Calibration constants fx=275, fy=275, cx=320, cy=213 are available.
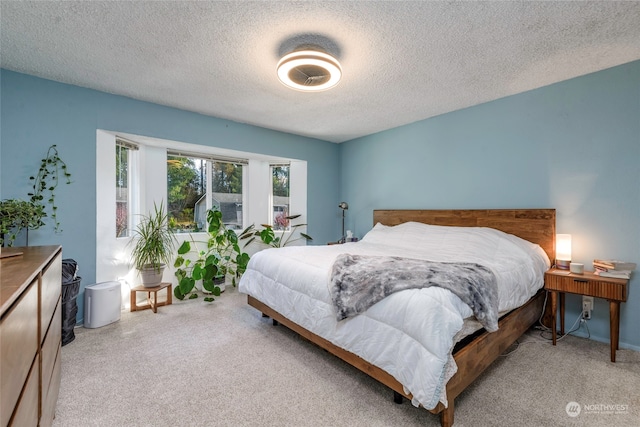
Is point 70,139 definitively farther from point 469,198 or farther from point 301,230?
point 469,198

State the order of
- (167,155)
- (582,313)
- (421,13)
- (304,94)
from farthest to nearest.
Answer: (167,155) < (304,94) < (582,313) < (421,13)

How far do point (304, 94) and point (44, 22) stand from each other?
200 centimetres

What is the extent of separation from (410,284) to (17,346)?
5.30 feet

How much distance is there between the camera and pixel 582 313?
8.26 feet

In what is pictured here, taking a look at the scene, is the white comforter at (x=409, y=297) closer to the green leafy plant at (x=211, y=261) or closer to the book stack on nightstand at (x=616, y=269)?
the book stack on nightstand at (x=616, y=269)

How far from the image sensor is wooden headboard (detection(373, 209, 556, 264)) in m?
2.65

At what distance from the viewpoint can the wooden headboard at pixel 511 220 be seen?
2654mm

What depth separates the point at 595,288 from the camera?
6.93 feet

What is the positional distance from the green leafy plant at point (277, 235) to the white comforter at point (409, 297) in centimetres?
146

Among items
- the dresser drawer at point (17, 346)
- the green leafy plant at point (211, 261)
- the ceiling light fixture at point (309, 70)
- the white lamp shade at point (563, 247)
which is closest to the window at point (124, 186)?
the green leafy plant at point (211, 261)

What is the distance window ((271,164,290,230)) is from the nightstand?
11.7ft

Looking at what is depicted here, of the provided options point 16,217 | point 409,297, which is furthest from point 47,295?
point 409,297

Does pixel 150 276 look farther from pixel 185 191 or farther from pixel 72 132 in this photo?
pixel 72 132

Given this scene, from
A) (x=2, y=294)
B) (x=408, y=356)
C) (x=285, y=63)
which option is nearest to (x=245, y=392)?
(x=408, y=356)
